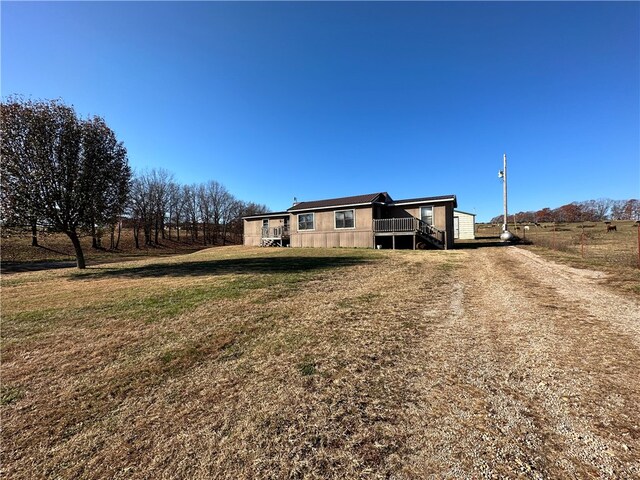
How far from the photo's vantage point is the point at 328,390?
2811 mm

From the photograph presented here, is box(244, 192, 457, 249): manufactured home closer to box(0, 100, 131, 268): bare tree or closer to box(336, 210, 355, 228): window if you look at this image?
box(336, 210, 355, 228): window

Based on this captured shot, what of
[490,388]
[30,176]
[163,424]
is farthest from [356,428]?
[30,176]

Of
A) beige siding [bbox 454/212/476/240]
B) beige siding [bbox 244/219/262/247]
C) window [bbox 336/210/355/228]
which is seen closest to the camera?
window [bbox 336/210/355/228]

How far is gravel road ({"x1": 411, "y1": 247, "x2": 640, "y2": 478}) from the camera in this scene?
6.22 ft

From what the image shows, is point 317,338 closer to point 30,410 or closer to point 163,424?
point 163,424

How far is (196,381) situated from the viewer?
3.07 metres

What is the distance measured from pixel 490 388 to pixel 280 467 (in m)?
2.14

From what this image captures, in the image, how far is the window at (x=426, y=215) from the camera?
19672 mm

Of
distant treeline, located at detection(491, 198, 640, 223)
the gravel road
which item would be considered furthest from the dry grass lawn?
distant treeline, located at detection(491, 198, 640, 223)

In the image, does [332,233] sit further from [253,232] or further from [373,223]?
[253,232]

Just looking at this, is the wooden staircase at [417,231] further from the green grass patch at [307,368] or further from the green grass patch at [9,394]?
the green grass patch at [9,394]

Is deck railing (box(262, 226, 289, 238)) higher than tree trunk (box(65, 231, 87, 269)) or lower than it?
higher

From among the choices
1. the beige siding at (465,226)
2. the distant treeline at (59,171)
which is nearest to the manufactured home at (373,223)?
the distant treeline at (59,171)

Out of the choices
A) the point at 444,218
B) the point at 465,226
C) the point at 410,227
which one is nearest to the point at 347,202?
the point at 410,227
